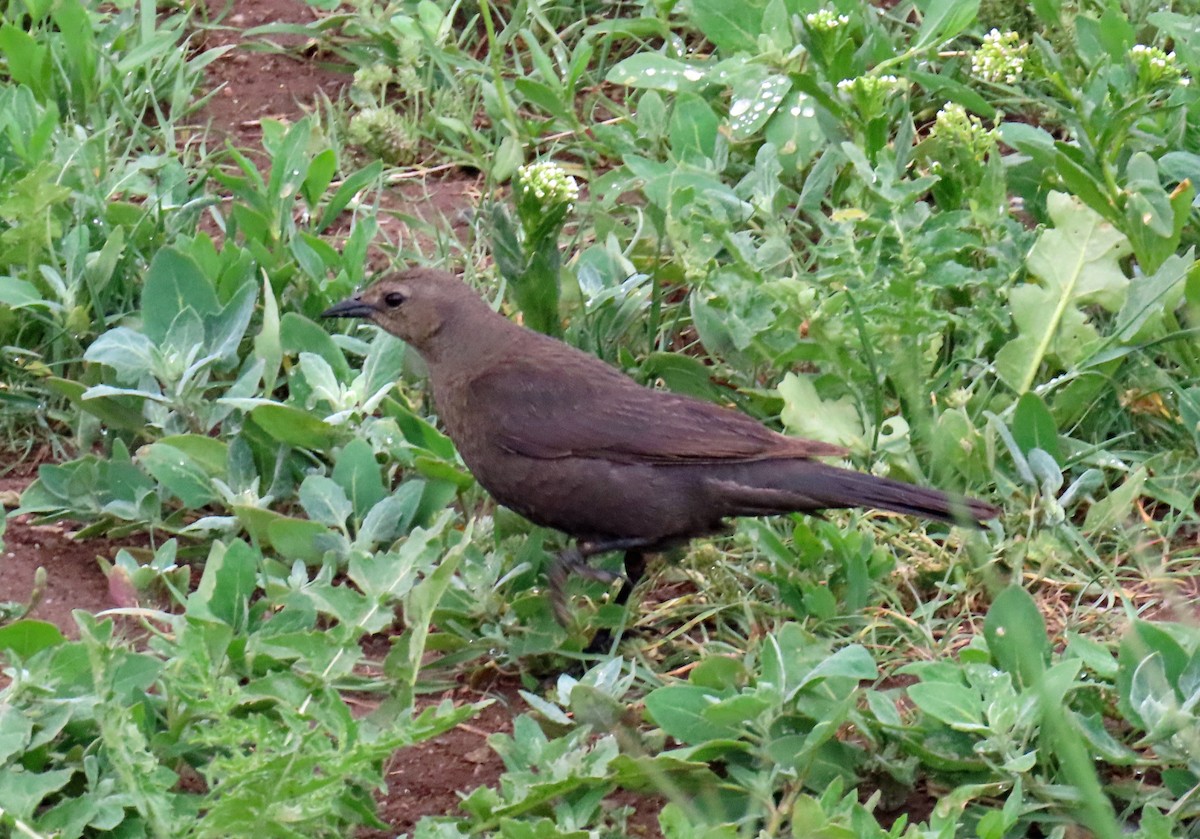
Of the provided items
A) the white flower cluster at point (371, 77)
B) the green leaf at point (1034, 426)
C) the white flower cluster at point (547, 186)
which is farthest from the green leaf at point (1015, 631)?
the white flower cluster at point (371, 77)

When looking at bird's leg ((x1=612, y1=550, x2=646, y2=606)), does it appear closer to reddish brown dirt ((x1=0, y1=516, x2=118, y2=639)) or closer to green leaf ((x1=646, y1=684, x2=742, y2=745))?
green leaf ((x1=646, y1=684, x2=742, y2=745))

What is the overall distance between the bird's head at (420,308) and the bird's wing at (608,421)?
28cm

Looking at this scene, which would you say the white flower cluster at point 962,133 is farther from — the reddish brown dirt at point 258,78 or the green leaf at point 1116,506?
the reddish brown dirt at point 258,78

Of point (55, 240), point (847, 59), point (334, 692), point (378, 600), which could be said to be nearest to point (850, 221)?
point (847, 59)

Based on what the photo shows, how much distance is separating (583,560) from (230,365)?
1.26m

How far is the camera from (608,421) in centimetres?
459

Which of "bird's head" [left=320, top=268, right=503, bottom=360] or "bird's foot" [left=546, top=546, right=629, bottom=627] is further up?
"bird's head" [left=320, top=268, right=503, bottom=360]

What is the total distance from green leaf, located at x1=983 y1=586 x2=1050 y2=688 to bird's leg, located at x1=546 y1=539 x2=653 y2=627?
1096mm

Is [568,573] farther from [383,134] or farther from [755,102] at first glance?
[383,134]

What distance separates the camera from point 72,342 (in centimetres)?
514

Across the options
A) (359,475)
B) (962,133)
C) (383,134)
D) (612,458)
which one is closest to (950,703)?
(612,458)

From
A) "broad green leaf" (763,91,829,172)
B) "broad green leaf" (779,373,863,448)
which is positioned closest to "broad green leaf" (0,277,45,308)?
"broad green leaf" (779,373,863,448)

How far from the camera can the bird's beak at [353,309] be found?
514 centimetres

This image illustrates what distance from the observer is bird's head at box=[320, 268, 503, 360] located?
198 inches
